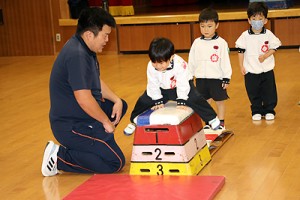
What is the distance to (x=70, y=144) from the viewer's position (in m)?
3.75

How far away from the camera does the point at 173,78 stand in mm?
3871

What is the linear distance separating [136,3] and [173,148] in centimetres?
863

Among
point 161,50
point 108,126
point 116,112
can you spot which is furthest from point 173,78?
point 108,126

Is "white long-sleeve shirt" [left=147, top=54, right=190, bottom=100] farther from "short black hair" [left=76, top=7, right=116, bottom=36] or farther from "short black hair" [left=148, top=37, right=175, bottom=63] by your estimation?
"short black hair" [left=76, top=7, right=116, bottom=36]

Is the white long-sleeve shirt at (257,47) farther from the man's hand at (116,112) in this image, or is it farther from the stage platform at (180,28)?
the stage platform at (180,28)

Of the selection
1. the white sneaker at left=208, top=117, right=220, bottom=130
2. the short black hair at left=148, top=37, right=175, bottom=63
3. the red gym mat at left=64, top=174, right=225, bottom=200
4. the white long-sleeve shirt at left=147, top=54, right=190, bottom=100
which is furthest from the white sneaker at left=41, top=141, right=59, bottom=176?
the white sneaker at left=208, top=117, right=220, bottom=130

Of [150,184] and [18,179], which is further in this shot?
[18,179]

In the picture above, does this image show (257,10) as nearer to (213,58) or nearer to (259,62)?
(259,62)

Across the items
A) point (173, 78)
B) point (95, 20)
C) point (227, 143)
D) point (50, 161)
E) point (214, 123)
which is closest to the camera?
point (95, 20)

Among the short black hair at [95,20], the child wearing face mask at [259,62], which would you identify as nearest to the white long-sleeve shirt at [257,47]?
the child wearing face mask at [259,62]

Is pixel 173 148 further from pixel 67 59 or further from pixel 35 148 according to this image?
pixel 35 148

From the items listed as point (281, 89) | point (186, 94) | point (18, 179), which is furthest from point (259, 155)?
point (281, 89)

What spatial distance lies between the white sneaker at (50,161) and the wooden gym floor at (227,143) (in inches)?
2.1

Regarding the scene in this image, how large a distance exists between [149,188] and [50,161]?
2.40 ft
